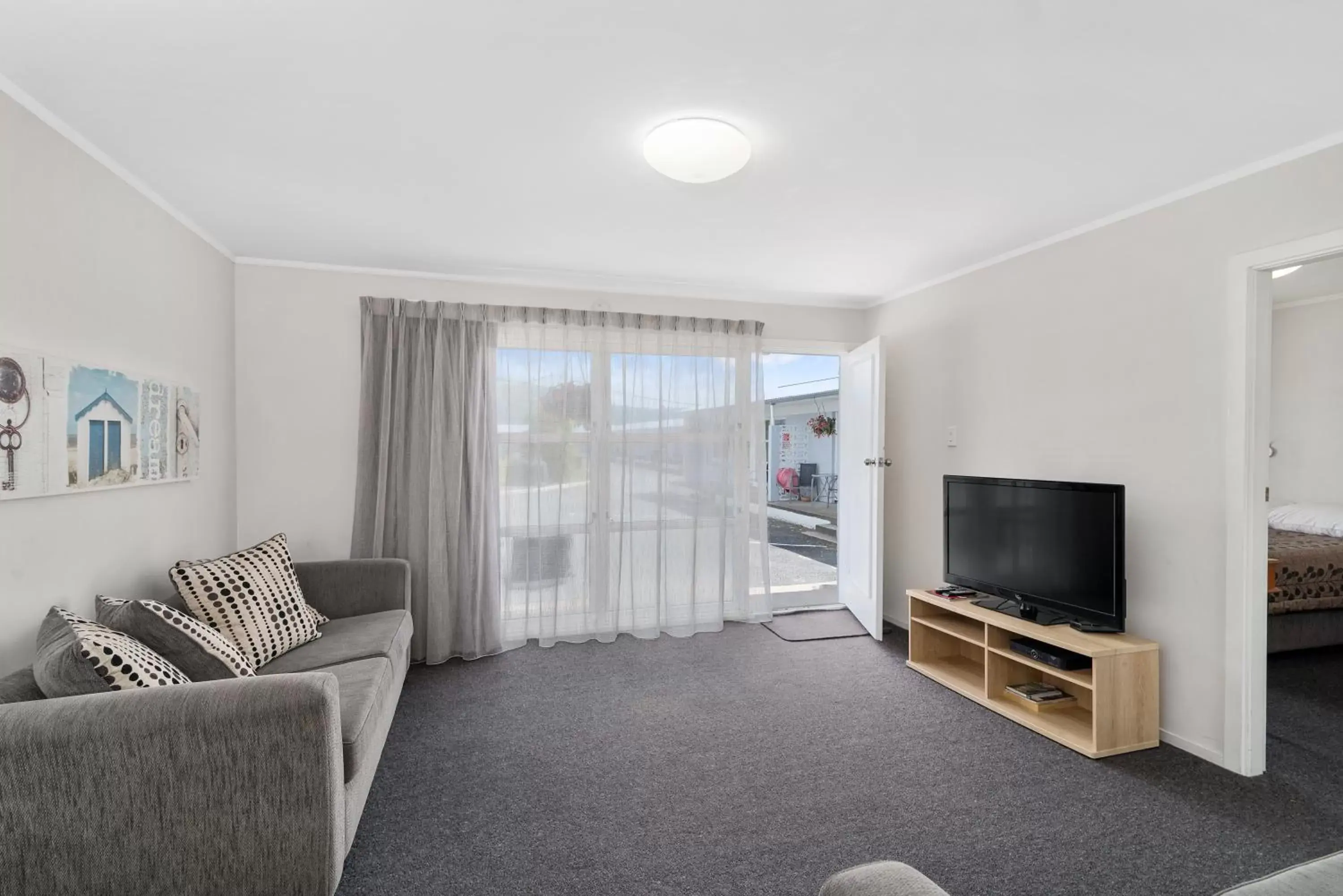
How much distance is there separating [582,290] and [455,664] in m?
2.54

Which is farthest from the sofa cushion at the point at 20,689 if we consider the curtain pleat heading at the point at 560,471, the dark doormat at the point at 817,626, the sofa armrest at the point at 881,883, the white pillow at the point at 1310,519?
the white pillow at the point at 1310,519

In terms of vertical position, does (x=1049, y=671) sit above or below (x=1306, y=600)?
below

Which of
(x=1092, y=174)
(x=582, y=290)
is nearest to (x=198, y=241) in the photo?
(x=582, y=290)

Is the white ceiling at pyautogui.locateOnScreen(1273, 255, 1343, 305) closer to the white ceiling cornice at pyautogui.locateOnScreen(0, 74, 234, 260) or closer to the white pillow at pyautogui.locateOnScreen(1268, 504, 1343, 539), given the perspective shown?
the white pillow at pyautogui.locateOnScreen(1268, 504, 1343, 539)

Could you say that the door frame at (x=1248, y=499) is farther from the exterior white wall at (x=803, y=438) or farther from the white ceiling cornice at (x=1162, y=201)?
the exterior white wall at (x=803, y=438)

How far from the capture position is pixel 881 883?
0.94 m

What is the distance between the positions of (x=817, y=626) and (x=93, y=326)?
4205mm

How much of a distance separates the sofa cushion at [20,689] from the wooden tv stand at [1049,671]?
3.58 m

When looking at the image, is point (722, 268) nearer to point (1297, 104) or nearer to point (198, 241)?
point (1297, 104)

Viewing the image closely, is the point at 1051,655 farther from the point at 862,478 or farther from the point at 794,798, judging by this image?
the point at 862,478

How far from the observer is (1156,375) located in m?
2.66

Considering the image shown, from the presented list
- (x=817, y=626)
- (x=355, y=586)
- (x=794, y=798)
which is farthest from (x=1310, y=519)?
(x=355, y=586)

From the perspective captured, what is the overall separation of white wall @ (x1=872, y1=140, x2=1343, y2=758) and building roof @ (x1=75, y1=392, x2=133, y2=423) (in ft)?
13.8

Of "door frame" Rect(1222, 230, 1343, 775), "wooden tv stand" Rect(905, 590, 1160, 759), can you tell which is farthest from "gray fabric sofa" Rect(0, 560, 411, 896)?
"door frame" Rect(1222, 230, 1343, 775)
